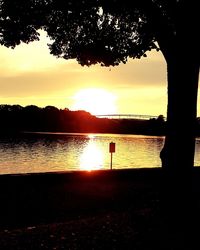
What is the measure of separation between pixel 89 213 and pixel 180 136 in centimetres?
505

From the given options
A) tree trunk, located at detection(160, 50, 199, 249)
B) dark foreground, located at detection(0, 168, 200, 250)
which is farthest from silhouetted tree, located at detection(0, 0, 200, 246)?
dark foreground, located at detection(0, 168, 200, 250)

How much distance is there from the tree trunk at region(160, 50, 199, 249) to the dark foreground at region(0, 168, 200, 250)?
0.43m

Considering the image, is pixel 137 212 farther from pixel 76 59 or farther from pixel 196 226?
pixel 76 59

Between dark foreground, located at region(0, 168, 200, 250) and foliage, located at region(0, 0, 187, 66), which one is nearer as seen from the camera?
dark foreground, located at region(0, 168, 200, 250)

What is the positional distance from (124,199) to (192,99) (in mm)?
7351

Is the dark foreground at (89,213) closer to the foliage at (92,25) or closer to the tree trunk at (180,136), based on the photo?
the tree trunk at (180,136)

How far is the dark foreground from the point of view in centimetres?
1127

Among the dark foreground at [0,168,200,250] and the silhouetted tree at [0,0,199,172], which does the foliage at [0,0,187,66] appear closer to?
the silhouetted tree at [0,0,199,172]

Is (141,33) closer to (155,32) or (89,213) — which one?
(155,32)

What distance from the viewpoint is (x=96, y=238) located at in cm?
1151

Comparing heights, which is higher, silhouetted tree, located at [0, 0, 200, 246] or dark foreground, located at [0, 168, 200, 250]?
silhouetted tree, located at [0, 0, 200, 246]

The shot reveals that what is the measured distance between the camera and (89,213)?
1753 centimetres

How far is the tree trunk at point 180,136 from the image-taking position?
14297 millimetres

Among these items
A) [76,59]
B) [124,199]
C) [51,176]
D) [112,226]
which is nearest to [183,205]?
[112,226]
